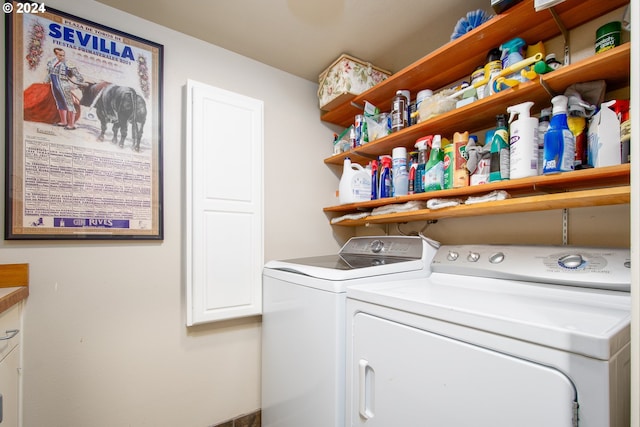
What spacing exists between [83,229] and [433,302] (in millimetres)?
1638

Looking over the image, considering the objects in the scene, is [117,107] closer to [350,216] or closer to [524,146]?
[350,216]

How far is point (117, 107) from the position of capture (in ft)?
5.05

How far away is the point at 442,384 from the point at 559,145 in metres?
0.94

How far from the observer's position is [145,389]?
155 centimetres

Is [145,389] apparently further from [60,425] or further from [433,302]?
[433,302]

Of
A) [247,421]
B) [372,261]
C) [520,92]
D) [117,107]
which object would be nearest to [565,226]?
[520,92]

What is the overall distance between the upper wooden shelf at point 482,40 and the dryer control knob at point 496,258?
2.61 ft

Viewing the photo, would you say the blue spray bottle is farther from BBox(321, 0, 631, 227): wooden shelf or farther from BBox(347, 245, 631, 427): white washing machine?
BBox(347, 245, 631, 427): white washing machine

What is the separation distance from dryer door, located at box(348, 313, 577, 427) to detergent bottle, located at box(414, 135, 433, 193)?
84 centimetres

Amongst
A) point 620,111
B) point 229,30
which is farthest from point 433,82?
Answer: point 229,30

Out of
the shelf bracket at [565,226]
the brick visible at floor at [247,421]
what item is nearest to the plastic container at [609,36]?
the shelf bracket at [565,226]

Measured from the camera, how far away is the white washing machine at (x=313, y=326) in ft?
3.94

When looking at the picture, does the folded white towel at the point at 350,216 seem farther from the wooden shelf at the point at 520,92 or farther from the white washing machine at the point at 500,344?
the white washing machine at the point at 500,344

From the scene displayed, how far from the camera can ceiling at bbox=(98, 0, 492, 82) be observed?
1524mm
